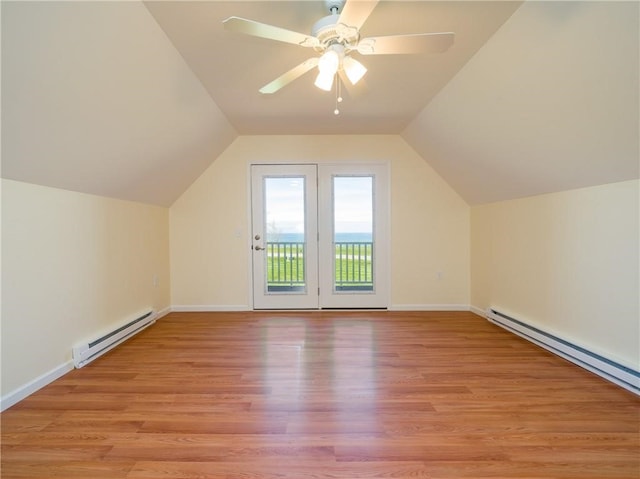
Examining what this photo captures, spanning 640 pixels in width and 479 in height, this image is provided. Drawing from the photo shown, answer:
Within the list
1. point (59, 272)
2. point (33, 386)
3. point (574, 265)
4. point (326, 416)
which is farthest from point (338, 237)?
point (33, 386)

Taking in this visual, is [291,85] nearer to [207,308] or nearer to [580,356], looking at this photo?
[207,308]

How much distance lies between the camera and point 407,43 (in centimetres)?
153

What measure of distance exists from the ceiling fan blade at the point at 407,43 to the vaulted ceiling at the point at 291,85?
0.27 metres

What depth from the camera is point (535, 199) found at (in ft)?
9.55

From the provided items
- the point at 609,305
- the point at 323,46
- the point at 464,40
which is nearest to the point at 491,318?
the point at 609,305

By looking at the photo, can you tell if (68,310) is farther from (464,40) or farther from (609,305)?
(609,305)

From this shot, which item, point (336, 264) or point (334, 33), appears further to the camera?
point (336, 264)

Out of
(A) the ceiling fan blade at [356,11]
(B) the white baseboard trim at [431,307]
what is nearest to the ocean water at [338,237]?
(B) the white baseboard trim at [431,307]

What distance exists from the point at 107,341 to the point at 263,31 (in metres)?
2.76

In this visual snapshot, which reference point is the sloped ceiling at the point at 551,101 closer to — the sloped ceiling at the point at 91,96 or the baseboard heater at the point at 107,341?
the sloped ceiling at the point at 91,96

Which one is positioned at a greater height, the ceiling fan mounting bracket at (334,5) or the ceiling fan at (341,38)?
the ceiling fan mounting bracket at (334,5)

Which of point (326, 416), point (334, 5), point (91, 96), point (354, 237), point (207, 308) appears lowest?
point (326, 416)

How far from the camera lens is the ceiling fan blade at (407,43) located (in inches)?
57.6

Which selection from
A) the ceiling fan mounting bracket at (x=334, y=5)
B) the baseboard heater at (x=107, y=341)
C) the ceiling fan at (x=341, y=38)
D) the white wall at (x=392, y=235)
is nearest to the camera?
the ceiling fan at (x=341, y=38)
